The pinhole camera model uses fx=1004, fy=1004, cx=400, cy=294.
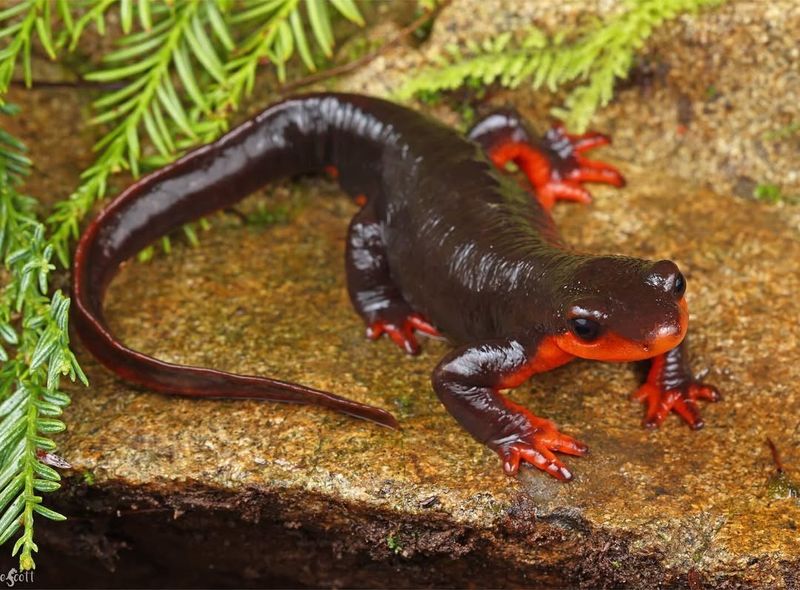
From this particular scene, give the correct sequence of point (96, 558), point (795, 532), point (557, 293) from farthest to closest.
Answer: point (96, 558)
point (557, 293)
point (795, 532)

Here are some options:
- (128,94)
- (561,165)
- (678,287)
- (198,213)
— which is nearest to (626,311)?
(678,287)

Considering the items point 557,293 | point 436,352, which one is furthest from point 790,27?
point 436,352

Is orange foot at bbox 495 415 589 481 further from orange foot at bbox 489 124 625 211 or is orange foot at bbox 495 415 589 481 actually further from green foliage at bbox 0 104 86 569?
green foliage at bbox 0 104 86 569

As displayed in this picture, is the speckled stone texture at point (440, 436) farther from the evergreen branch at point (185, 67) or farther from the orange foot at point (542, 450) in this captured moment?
the evergreen branch at point (185, 67)

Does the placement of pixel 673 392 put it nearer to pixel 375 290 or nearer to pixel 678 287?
pixel 678 287

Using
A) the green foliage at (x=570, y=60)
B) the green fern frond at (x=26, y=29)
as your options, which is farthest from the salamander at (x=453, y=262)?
the green fern frond at (x=26, y=29)

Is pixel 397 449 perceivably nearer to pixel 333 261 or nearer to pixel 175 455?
pixel 175 455

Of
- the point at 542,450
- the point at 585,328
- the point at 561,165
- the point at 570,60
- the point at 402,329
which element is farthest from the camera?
the point at 561,165
